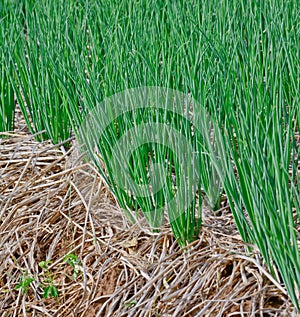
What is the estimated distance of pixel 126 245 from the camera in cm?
198

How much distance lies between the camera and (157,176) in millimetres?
1932

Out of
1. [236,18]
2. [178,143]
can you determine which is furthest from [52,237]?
[236,18]

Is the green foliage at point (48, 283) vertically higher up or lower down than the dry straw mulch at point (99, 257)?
lower down

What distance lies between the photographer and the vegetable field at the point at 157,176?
5.35 feet

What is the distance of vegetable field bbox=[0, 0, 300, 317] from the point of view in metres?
1.63

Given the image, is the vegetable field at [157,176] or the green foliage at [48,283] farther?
the green foliage at [48,283]

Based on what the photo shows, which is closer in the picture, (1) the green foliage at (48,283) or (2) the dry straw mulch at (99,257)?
(2) the dry straw mulch at (99,257)

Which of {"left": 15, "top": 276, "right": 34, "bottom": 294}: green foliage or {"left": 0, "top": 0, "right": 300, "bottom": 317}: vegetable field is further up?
{"left": 0, "top": 0, "right": 300, "bottom": 317}: vegetable field

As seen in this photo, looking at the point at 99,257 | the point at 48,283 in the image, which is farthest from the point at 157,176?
the point at 48,283

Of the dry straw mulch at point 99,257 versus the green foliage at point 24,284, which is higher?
the dry straw mulch at point 99,257

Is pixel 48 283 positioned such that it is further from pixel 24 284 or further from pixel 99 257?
pixel 99 257

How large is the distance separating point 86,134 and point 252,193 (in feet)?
2.51

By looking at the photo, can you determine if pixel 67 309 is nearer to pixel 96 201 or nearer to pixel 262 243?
pixel 96 201

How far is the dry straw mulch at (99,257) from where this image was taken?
1.71m
